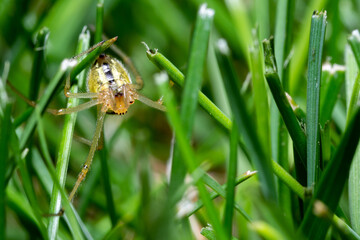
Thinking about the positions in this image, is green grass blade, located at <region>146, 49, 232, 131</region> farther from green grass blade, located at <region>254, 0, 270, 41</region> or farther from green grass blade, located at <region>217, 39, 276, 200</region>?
green grass blade, located at <region>254, 0, 270, 41</region>

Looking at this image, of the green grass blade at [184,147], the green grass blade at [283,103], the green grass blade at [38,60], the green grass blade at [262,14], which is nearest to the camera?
the green grass blade at [184,147]

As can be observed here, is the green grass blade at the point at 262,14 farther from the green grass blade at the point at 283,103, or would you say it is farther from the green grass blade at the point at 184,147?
the green grass blade at the point at 184,147

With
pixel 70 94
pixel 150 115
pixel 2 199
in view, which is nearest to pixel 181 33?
pixel 150 115

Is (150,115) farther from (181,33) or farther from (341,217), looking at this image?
(341,217)

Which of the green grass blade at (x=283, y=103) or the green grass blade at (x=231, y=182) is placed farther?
the green grass blade at (x=283, y=103)

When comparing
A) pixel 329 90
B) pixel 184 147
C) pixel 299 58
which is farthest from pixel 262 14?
pixel 184 147

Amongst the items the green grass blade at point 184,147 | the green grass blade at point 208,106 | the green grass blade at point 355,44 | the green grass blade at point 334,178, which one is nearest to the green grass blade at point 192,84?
the green grass blade at point 184,147

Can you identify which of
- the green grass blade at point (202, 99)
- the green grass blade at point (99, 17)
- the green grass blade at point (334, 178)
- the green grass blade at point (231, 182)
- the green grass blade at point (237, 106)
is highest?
the green grass blade at point (99, 17)
